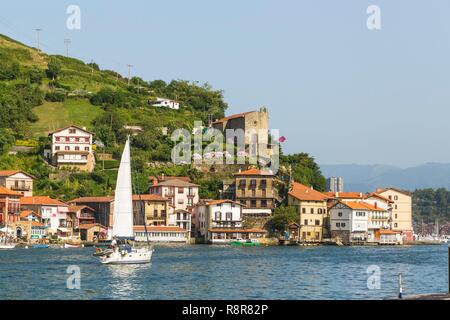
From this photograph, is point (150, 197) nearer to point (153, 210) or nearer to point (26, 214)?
point (153, 210)

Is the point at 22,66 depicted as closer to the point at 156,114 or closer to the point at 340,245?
the point at 156,114

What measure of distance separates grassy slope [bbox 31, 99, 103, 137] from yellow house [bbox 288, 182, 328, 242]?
1362 inches

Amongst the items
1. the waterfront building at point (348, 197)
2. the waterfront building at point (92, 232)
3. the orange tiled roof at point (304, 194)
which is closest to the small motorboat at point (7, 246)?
the waterfront building at point (92, 232)

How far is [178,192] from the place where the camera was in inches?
4237

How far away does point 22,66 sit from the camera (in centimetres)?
14888

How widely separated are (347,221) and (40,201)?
38.1m

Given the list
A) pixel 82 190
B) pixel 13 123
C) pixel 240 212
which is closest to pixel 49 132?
pixel 13 123

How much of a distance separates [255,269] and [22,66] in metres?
100.0

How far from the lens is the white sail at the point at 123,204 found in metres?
66.1

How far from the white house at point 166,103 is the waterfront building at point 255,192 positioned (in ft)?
120

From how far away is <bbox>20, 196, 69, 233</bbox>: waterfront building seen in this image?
99.6 m

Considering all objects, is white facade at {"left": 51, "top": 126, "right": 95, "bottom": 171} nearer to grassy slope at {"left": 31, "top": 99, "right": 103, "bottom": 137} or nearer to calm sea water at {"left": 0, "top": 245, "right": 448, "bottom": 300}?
grassy slope at {"left": 31, "top": 99, "right": 103, "bottom": 137}

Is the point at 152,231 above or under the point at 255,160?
under

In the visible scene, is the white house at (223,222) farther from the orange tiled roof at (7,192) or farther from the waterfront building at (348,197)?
the orange tiled roof at (7,192)
